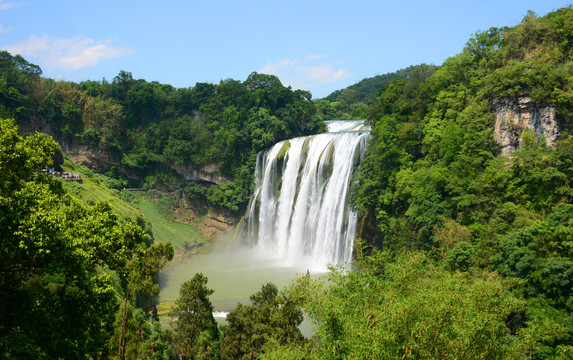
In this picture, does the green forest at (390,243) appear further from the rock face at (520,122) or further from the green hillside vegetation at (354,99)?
the green hillside vegetation at (354,99)

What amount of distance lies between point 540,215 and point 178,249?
99.3 feet

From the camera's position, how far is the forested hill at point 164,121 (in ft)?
139

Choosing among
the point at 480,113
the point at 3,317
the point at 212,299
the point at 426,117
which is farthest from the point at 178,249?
the point at 3,317

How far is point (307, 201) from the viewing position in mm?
32906

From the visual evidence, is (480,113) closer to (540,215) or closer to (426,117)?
(426,117)

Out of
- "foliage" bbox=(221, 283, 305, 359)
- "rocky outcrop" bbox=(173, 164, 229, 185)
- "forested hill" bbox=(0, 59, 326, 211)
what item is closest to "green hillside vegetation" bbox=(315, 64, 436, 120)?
"forested hill" bbox=(0, 59, 326, 211)

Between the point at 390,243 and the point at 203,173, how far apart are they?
26.2 meters

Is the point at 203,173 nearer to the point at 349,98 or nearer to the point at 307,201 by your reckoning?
the point at 307,201

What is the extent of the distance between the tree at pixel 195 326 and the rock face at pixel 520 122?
16.1m

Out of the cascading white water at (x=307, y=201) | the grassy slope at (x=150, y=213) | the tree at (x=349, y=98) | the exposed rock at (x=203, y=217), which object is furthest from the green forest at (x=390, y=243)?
the tree at (x=349, y=98)

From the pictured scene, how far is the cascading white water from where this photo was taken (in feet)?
95.8

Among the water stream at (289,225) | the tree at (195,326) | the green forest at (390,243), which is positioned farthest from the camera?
the water stream at (289,225)

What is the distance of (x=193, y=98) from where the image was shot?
49.9 m

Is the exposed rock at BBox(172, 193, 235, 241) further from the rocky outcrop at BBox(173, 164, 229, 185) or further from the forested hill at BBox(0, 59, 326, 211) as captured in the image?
the rocky outcrop at BBox(173, 164, 229, 185)
